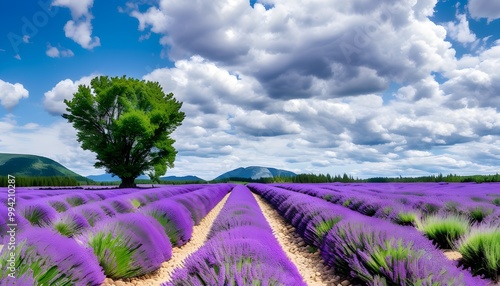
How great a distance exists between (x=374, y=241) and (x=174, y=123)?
30797 mm

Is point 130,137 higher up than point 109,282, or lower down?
higher up

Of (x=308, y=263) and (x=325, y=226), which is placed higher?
(x=325, y=226)

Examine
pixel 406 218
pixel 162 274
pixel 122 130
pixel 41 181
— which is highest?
pixel 122 130

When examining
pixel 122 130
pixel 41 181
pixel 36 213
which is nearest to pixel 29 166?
pixel 41 181

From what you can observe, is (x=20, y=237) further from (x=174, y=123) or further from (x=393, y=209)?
(x=174, y=123)

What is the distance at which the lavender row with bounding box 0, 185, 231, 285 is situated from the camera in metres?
3.20

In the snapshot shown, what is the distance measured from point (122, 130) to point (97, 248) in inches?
985

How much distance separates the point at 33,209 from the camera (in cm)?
833

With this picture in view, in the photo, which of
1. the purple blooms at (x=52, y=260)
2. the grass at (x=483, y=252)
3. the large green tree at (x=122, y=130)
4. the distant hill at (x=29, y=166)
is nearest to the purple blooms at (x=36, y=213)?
the purple blooms at (x=52, y=260)

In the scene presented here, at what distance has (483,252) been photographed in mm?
4336

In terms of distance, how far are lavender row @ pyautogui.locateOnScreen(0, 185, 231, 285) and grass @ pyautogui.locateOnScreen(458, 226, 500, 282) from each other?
398cm

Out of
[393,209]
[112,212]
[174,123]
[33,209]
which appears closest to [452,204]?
[393,209]

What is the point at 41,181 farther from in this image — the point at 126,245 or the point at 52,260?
the point at 52,260

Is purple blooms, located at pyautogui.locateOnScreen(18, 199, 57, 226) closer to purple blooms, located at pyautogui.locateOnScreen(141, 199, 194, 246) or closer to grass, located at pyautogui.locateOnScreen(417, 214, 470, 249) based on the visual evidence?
purple blooms, located at pyautogui.locateOnScreen(141, 199, 194, 246)
